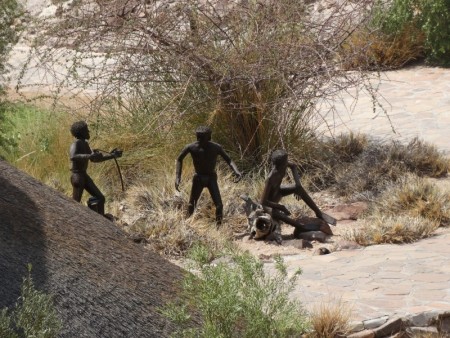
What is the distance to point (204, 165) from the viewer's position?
766cm

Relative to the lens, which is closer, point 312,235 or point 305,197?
point 312,235

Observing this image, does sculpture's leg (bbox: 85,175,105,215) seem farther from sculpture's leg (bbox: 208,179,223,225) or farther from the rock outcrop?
the rock outcrop

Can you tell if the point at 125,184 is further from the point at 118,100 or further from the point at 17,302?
the point at 17,302

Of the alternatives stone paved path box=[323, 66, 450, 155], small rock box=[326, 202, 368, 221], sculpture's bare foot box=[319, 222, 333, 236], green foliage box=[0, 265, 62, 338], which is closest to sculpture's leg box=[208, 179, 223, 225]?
sculpture's bare foot box=[319, 222, 333, 236]

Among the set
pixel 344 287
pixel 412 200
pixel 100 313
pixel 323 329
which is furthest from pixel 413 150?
pixel 100 313

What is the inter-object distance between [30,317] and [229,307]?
86 cm

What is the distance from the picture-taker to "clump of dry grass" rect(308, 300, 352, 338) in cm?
525

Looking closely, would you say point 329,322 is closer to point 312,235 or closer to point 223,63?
point 312,235

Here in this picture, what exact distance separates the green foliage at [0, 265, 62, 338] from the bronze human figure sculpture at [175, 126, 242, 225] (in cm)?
399

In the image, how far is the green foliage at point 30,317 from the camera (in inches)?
133

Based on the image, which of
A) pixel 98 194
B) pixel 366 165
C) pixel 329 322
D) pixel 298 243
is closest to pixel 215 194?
pixel 298 243

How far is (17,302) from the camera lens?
3553 mm

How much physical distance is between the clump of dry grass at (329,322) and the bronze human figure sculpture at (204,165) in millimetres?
2221

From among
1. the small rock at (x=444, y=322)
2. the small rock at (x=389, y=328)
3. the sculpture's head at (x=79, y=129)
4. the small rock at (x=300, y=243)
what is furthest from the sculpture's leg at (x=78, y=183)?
the small rock at (x=444, y=322)
